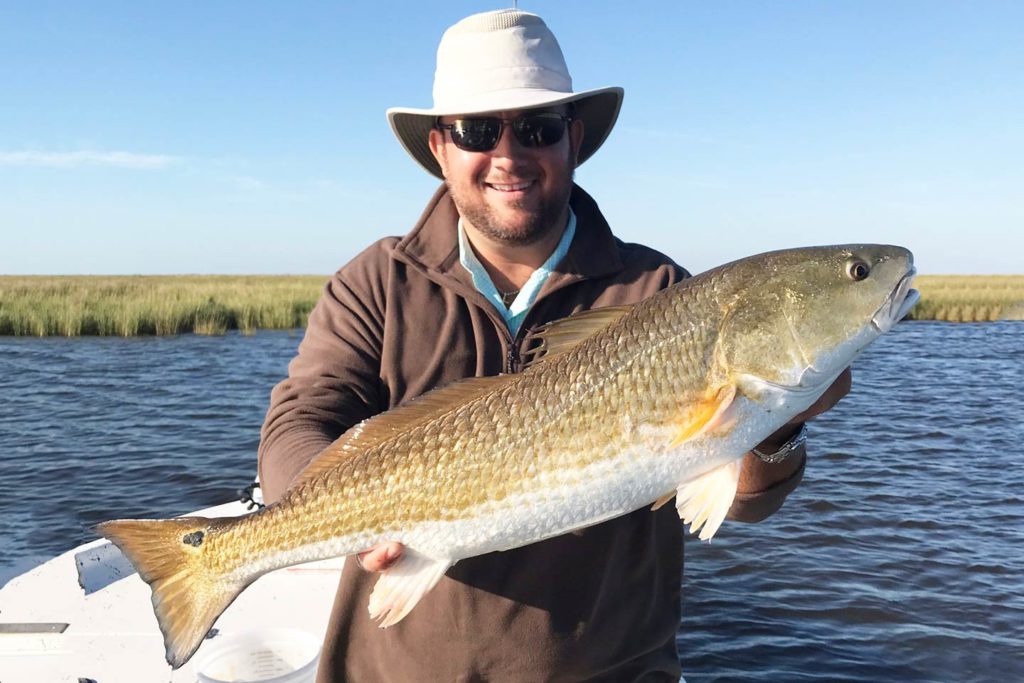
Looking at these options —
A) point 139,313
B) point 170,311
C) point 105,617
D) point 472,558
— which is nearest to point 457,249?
point 472,558

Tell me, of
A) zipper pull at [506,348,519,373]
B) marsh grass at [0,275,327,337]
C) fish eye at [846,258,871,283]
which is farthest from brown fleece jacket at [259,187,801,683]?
marsh grass at [0,275,327,337]

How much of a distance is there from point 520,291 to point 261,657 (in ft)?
8.47

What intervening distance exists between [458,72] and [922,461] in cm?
1331

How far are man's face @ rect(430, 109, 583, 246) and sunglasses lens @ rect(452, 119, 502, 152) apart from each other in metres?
0.02

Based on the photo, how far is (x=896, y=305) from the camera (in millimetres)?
2846

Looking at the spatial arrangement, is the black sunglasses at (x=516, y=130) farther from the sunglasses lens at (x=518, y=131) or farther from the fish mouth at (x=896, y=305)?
the fish mouth at (x=896, y=305)

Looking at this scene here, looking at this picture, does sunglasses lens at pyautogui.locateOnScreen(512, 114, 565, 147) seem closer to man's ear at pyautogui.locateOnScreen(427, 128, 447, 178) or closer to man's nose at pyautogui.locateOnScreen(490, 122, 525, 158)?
man's nose at pyautogui.locateOnScreen(490, 122, 525, 158)

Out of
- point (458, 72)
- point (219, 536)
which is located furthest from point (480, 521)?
point (458, 72)

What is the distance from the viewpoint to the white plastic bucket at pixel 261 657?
13.9 feet

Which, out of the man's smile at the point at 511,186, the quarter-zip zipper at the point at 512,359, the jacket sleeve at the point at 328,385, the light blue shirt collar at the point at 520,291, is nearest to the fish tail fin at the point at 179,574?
the jacket sleeve at the point at 328,385

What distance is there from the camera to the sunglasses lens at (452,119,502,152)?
132 inches

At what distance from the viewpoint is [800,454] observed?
3.15 m

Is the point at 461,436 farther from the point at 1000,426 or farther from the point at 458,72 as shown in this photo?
the point at 1000,426

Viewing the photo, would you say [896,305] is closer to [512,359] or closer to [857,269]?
[857,269]
